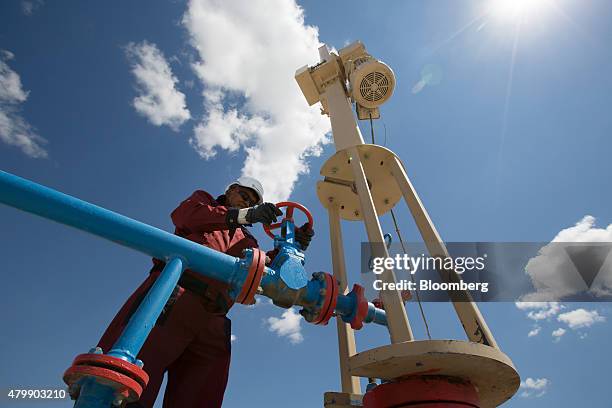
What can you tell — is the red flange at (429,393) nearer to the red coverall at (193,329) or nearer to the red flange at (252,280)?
the red flange at (252,280)

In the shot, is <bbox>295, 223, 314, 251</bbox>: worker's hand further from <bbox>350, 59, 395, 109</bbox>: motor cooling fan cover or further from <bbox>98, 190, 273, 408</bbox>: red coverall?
<bbox>350, 59, 395, 109</bbox>: motor cooling fan cover

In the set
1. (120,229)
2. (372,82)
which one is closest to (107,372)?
(120,229)

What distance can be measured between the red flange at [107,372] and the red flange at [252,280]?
0.81 meters

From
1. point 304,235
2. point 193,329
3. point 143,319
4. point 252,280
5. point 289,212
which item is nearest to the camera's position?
point 143,319

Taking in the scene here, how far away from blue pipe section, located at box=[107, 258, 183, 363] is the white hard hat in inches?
59.6

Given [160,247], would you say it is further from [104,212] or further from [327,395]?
[327,395]

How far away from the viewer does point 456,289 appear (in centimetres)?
260

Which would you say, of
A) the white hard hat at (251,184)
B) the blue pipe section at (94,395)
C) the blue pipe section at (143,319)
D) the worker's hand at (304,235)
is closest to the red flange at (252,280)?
the blue pipe section at (143,319)

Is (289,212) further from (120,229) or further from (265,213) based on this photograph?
(120,229)

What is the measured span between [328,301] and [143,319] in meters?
1.14

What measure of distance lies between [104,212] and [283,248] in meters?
1.10

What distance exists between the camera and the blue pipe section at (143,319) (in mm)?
1386

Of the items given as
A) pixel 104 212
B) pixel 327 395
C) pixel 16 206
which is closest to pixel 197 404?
pixel 327 395

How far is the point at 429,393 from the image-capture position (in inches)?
70.2
